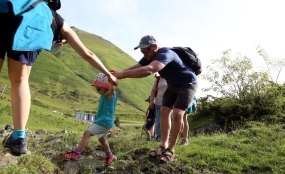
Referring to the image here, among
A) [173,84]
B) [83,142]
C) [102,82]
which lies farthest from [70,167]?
[173,84]

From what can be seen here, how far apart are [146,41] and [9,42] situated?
2.40 m

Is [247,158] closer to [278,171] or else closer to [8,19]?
[278,171]

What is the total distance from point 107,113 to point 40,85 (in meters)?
96.4

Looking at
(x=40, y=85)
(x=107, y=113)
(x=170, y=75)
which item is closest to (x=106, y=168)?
(x=107, y=113)

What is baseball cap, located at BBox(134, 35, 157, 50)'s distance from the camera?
4.84 metres

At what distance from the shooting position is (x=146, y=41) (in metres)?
4.87

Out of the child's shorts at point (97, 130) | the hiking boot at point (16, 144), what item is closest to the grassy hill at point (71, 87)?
the child's shorts at point (97, 130)

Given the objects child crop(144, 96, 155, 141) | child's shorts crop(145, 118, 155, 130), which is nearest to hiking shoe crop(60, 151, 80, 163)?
child crop(144, 96, 155, 141)

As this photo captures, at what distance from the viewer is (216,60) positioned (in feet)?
62.1

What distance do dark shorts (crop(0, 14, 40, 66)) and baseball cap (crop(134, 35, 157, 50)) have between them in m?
2.09

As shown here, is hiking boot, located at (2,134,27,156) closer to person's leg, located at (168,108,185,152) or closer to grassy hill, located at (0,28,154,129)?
person's leg, located at (168,108,185,152)

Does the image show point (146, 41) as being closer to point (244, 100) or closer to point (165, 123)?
point (165, 123)

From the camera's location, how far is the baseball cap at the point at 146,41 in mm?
4844

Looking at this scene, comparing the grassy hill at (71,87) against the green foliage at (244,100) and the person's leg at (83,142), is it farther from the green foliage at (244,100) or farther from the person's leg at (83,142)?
the person's leg at (83,142)
